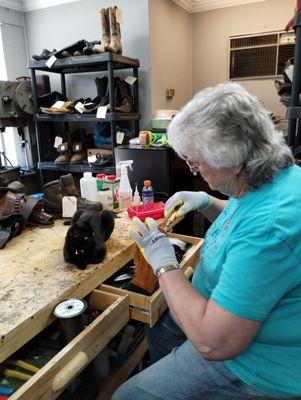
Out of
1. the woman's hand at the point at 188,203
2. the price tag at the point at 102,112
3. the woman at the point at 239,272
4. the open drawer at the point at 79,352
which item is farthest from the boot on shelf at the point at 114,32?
the open drawer at the point at 79,352

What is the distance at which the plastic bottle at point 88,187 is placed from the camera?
5.32 feet

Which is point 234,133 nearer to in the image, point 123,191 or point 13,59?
point 123,191

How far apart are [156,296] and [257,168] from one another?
0.56m

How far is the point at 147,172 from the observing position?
6.81 ft

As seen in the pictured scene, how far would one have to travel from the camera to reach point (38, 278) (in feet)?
3.29

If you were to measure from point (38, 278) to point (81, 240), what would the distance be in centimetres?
19

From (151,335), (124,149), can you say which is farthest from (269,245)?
(124,149)

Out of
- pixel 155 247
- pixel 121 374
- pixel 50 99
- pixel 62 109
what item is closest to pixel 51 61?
pixel 62 109

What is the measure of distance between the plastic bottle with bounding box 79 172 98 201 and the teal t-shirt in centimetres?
95

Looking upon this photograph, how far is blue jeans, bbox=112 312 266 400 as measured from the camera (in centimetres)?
83

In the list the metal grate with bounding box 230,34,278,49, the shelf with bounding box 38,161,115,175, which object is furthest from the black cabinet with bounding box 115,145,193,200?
the metal grate with bounding box 230,34,278,49

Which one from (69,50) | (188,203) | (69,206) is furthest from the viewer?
(69,50)

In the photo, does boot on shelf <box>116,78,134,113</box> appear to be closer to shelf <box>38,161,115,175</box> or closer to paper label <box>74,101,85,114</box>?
paper label <box>74,101,85,114</box>

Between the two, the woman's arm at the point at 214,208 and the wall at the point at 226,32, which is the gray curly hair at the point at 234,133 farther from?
the wall at the point at 226,32
